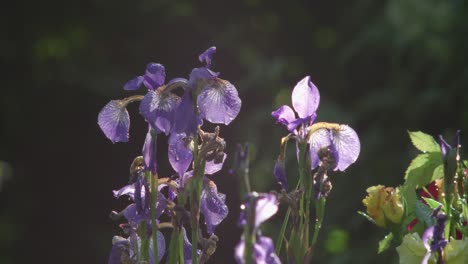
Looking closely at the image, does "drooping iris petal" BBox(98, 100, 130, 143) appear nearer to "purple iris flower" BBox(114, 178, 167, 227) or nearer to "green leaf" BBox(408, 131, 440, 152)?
"purple iris flower" BBox(114, 178, 167, 227)

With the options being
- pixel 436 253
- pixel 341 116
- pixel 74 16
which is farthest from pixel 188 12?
pixel 436 253

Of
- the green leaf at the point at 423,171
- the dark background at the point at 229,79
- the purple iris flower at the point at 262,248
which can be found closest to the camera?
the purple iris flower at the point at 262,248

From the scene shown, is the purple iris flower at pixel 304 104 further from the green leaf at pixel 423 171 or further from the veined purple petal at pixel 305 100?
the green leaf at pixel 423 171

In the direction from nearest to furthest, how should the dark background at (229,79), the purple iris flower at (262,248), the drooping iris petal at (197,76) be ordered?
the purple iris flower at (262,248), the drooping iris petal at (197,76), the dark background at (229,79)

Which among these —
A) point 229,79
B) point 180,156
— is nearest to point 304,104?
point 180,156

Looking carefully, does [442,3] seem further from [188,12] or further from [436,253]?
[436,253]

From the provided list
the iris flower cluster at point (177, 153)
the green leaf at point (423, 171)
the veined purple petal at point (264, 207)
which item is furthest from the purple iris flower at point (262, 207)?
the green leaf at point (423, 171)

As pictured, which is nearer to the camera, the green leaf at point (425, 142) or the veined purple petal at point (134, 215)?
the veined purple petal at point (134, 215)
